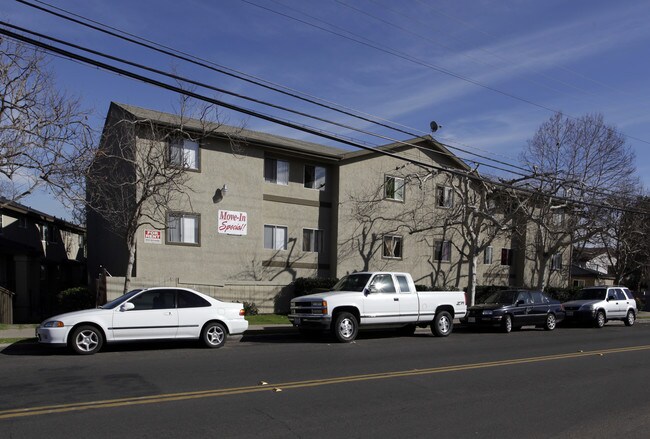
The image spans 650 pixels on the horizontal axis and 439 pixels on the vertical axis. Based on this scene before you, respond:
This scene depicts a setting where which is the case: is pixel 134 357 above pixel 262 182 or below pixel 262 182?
below

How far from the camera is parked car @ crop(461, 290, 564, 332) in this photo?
61.8 ft

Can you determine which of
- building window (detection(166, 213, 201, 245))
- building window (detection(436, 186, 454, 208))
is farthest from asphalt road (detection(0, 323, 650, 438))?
building window (detection(436, 186, 454, 208))

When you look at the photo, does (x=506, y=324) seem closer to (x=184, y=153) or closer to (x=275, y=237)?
(x=275, y=237)

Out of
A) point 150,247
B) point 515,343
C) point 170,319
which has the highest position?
point 150,247

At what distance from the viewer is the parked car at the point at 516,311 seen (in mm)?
18844

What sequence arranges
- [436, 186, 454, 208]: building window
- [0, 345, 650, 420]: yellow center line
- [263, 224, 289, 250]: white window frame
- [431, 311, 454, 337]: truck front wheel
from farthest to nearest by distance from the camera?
[436, 186, 454, 208]: building window
[263, 224, 289, 250]: white window frame
[431, 311, 454, 337]: truck front wheel
[0, 345, 650, 420]: yellow center line

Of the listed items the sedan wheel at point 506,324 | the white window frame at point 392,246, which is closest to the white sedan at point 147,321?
the sedan wheel at point 506,324

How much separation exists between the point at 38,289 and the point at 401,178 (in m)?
18.8

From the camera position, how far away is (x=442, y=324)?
16.5 metres

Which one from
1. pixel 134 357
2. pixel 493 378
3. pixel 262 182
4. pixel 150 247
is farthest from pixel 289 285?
pixel 493 378

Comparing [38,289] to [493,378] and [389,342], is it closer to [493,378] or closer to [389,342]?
[389,342]

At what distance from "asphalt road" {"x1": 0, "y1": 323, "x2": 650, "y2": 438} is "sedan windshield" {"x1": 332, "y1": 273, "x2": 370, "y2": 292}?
7.44 feet

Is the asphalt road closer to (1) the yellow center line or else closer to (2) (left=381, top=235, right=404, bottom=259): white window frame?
(1) the yellow center line

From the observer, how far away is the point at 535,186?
27.7 meters
